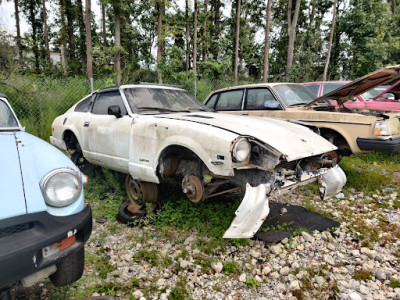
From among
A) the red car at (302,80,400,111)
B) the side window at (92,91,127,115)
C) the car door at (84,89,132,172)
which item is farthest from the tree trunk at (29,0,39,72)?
the red car at (302,80,400,111)

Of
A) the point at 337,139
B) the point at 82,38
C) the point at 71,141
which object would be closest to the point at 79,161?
the point at 71,141

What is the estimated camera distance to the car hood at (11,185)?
4.86ft

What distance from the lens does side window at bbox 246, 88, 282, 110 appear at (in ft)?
16.1

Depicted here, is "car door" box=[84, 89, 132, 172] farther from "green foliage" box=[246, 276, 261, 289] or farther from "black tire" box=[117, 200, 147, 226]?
"green foliage" box=[246, 276, 261, 289]

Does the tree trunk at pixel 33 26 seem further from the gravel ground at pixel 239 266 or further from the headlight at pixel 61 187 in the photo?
the headlight at pixel 61 187

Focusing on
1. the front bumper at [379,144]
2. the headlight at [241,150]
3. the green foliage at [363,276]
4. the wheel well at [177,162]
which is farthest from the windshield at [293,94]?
the green foliage at [363,276]

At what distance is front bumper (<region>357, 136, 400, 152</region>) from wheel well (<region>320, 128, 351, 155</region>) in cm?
32

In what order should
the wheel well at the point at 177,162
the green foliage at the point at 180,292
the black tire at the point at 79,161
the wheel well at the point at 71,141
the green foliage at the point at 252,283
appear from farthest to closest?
1. the black tire at the point at 79,161
2. the wheel well at the point at 71,141
3. the wheel well at the point at 177,162
4. the green foliage at the point at 252,283
5. the green foliage at the point at 180,292

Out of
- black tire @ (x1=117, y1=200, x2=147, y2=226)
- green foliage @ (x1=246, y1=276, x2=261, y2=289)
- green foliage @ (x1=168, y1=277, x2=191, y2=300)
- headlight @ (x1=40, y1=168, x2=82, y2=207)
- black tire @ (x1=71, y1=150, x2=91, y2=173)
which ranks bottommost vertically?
green foliage @ (x1=246, y1=276, x2=261, y2=289)

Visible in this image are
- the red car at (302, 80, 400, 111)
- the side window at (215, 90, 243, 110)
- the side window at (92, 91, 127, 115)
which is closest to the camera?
the side window at (92, 91, 127, 115)

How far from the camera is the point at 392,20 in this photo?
66.1 ft

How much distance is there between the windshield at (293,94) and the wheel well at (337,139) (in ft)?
2.82

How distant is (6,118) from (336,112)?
4.70 m

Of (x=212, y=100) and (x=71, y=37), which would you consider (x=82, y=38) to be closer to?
(x=71, y=37)
